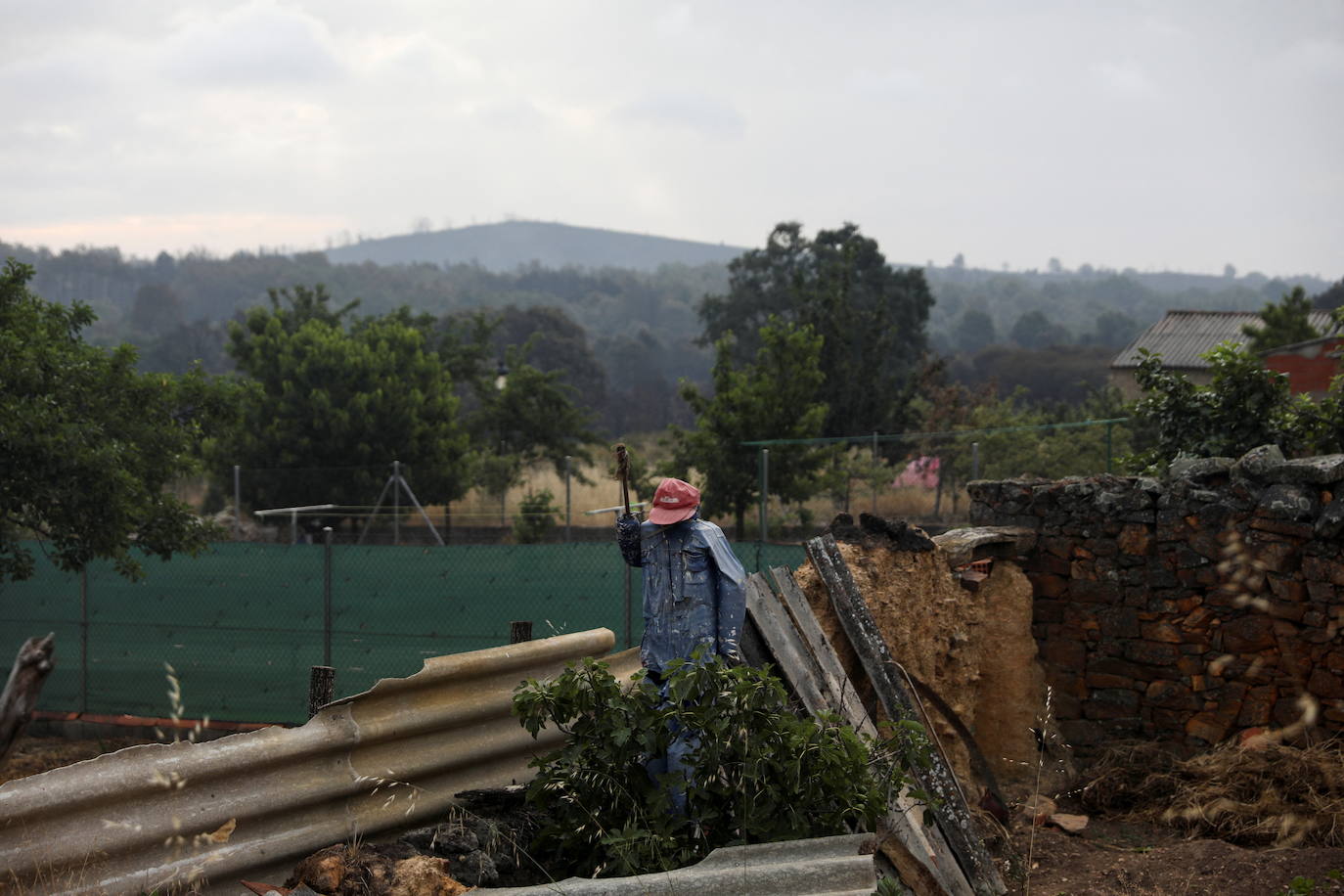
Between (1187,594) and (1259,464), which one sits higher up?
(1259,464)

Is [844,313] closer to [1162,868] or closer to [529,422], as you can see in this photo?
[529,422]

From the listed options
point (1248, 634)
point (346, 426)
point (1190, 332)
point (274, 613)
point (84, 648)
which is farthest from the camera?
point (1190, 332)

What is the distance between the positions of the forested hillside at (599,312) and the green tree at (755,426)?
40305mm

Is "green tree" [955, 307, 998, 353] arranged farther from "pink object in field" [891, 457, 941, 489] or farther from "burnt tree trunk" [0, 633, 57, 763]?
"burnt tree trunk" [0, 633, 57, 763]

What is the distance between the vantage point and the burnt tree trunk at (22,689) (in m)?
7.80

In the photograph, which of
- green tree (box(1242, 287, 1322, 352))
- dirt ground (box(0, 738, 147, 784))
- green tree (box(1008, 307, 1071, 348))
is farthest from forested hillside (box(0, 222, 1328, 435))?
dirt ground (box(0, 738, 147, 784))

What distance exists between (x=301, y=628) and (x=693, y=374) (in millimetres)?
85823

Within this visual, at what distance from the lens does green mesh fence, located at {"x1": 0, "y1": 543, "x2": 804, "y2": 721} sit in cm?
1046

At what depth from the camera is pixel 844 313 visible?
992 inches

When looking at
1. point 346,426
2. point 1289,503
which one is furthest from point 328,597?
point 346,426

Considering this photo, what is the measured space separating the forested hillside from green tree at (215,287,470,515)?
35975mm

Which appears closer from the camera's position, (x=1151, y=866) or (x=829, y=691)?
(x=829, y=691)

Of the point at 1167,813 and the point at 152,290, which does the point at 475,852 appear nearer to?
the point at 1167,813

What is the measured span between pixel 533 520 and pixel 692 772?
15042 mm
